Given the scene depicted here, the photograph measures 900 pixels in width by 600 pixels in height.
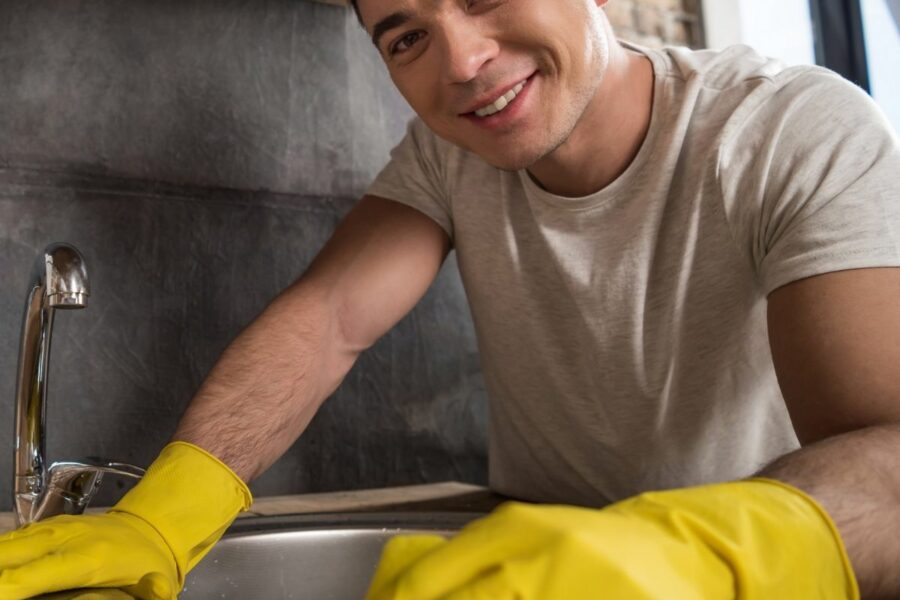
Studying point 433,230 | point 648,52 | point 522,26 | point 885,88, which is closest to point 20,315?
point 433,230

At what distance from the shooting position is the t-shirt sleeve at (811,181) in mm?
812

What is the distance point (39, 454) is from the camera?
→ 1014 millimetres

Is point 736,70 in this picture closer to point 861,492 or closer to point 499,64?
point 499,64

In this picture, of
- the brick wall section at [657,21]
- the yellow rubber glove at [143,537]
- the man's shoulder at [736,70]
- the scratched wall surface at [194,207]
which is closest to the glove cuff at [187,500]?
the yellow rubber glove at [143,537]

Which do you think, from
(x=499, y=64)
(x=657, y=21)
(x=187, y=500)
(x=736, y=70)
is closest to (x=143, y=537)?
(x=187, y=500)

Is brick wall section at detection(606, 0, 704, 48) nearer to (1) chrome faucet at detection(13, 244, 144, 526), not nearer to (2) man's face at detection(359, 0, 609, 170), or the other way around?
(2) man's face at detection(359, 0, 609, 170)

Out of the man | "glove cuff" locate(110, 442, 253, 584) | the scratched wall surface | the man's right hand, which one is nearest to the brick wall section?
the scratched wall surface

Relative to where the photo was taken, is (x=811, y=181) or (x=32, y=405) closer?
(x=811, y=181)

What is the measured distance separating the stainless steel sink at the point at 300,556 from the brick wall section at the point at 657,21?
3.46ft

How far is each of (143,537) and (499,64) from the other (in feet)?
2.02

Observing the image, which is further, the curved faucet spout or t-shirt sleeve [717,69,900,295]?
the curved faucet spout

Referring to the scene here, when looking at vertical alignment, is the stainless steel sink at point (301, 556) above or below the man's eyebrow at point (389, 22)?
below

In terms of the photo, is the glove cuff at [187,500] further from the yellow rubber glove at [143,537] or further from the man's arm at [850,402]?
the man's arm at [850,402]

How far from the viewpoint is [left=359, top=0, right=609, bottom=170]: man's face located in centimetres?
103
